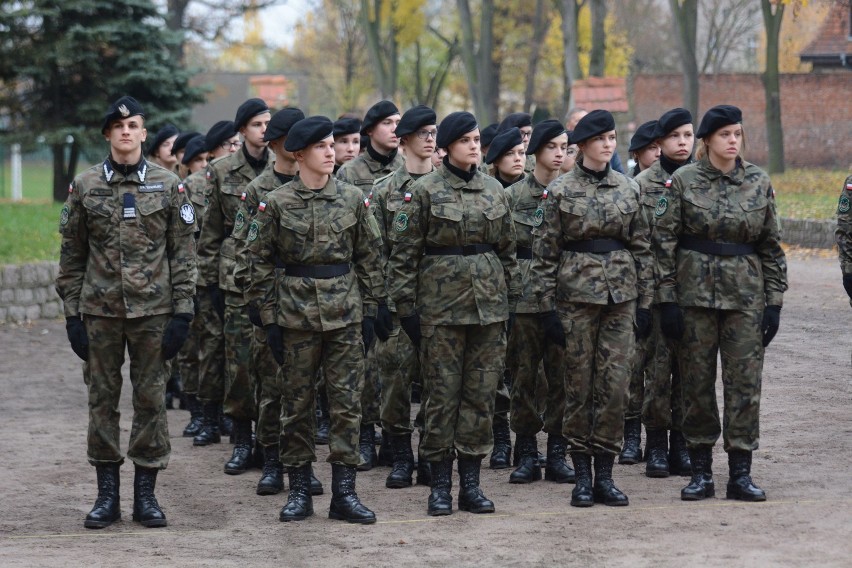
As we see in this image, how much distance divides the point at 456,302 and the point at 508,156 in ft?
6.09

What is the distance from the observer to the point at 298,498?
7.76 metres

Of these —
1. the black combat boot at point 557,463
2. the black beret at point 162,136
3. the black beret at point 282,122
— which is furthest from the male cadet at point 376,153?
the black beret at point 162,136

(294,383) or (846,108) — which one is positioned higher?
(846,108)

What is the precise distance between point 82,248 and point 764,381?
6469 millimetres

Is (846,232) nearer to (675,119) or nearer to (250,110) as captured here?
(675,119)

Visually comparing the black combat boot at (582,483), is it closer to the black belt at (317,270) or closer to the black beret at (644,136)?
the black belt at (317,270)

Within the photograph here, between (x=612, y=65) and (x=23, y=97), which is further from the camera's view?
(x=612, y=65)

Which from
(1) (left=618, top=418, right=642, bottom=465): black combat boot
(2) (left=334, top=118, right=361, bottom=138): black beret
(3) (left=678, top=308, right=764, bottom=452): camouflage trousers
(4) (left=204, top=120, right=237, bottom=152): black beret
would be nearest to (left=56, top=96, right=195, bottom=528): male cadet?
(2) (left=334, top=118, right=361, bottom=138): black beret

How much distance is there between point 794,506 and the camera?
7.54 m

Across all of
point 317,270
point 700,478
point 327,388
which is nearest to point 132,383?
point 327,388

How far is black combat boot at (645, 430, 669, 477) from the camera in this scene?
8703mm

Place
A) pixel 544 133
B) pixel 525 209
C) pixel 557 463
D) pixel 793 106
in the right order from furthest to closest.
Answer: pixel 793 106
pixel 525 209
pixel 544 133
pixel 557 463

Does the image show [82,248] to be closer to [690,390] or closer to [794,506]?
[690,390]

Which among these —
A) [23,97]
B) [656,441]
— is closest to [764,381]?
[656,441]
